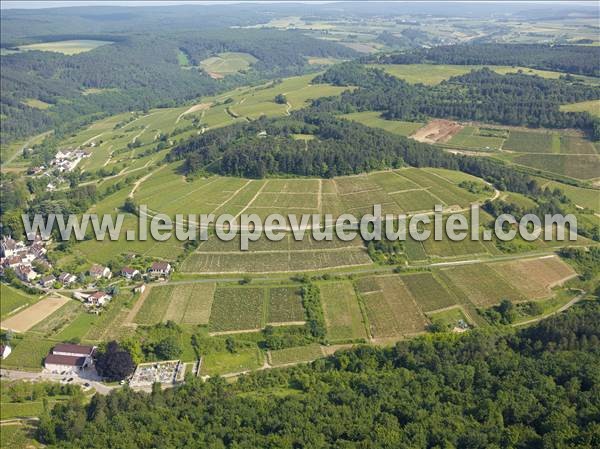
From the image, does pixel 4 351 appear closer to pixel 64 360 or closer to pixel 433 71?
pixel 64 360

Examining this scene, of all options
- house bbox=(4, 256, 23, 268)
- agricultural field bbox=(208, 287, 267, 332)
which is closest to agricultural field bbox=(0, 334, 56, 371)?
house bbox=(4, 256, 23, 268)

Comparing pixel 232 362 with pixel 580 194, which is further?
pixel 580 194

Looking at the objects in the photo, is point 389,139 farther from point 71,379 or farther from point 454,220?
point 71,379

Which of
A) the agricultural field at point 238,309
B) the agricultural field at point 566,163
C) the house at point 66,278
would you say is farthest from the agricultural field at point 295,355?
the agricultural field at point 566,163

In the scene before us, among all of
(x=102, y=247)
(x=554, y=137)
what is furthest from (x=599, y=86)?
(x=102, y=247)

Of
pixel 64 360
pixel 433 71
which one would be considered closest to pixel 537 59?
pixel 433 71

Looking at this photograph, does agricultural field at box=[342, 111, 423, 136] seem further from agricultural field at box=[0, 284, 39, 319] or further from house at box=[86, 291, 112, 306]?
agricultural field at box=[0, 284, 39, 319]
